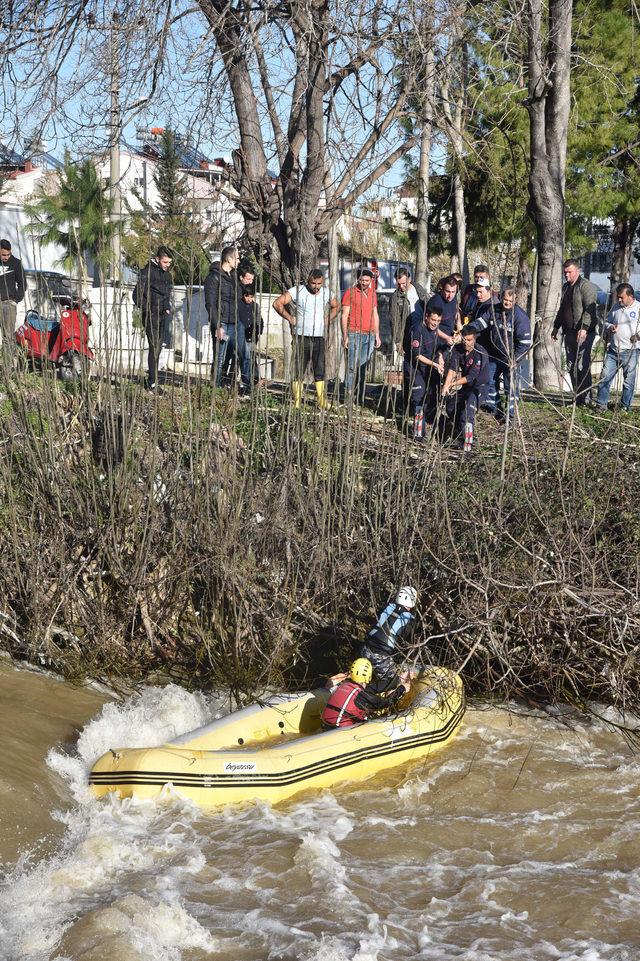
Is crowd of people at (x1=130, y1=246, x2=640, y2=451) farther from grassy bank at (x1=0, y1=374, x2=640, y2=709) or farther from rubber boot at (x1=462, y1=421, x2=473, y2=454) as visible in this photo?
grassy bank at (x1=0, y1=374, x2=640, y2=709)

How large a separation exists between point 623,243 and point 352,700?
1890 centimetres

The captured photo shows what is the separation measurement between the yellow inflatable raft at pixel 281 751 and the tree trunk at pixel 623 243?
56.8 ft

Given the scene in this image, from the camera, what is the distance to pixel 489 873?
219 inches

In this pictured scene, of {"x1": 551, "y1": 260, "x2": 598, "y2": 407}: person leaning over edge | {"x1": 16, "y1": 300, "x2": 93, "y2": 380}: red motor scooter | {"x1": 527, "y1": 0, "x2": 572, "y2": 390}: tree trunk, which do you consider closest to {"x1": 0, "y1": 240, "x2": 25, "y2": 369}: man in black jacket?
{"x1": 16, "y1": 300, "x2": 93, "y2": 380}: red motor scooter

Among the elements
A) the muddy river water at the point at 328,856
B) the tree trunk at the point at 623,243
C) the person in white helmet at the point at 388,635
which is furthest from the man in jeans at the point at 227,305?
the tree trunk at the point at 623,243

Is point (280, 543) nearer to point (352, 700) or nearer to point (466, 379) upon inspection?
point (352, 700)

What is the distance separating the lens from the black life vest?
257 inches

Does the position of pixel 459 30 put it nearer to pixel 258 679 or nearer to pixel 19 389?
pixel 19 389

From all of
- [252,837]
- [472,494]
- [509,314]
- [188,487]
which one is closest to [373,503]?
[472,494]

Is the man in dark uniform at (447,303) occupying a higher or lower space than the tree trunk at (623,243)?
lower

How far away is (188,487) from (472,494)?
6.49ft

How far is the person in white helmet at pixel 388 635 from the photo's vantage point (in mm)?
6699

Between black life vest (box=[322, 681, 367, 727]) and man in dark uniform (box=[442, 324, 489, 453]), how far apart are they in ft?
10.4

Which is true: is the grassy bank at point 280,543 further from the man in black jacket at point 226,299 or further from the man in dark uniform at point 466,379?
the man in black jacket at point 226,299
